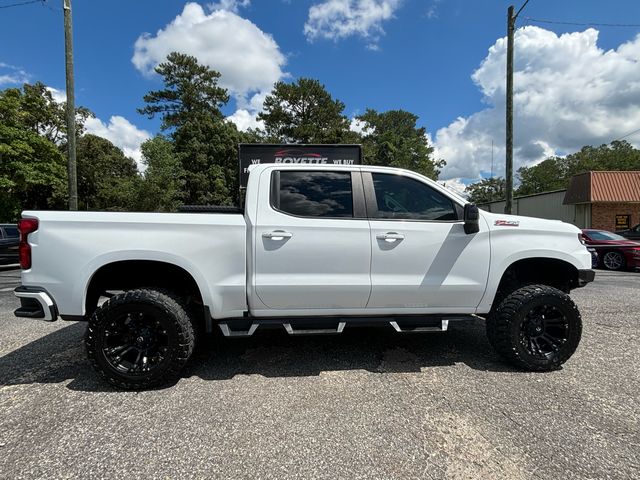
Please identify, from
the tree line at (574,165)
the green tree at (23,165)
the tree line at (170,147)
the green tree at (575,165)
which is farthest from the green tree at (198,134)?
the green tree at (575,165)

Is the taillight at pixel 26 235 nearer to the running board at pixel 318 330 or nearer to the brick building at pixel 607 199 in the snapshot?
the running board at pixel 318 330

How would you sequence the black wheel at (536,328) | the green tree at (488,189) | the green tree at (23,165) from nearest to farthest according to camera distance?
the black wheel at (536,328) → the green tree at (23,165) → the green tree at (488,189)

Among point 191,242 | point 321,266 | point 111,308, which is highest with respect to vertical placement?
point 191,242

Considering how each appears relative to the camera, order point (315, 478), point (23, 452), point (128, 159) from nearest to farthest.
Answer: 1. point (315, 478)
2. point (23, 452)
3. point (128, 159)

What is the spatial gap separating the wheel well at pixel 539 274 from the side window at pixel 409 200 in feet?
3.08

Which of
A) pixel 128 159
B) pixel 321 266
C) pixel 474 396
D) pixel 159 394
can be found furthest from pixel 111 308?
pixel 128 159

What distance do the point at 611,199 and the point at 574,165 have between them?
36.4 meters

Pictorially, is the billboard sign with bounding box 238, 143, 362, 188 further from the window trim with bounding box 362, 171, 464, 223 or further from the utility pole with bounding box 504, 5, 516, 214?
the window trim with bounding box 362, 171, 464, 223

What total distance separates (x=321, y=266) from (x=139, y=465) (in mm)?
1831

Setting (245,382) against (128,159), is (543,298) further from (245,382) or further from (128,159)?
(128,159)

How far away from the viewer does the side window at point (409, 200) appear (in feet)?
11.2

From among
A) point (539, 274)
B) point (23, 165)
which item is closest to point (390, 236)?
point (539, 274)

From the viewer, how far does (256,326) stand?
319 centimetres

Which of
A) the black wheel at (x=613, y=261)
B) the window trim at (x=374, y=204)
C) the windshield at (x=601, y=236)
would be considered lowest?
the black wheel at (x=613, y=261)
